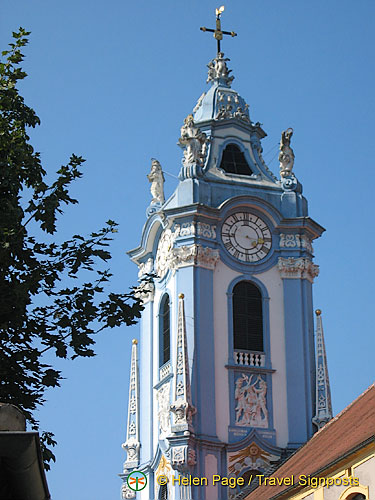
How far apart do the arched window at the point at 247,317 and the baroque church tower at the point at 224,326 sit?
0.10 ft

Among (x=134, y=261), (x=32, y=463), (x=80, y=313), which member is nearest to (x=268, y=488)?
(x=134, y=261)

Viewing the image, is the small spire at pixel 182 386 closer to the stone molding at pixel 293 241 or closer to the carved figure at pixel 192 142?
the stone molding at pixel 293 241

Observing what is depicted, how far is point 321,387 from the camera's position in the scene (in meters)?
29.2

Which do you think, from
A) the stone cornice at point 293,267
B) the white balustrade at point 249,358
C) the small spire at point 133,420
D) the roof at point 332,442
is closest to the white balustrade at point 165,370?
the small spire at point 133,420

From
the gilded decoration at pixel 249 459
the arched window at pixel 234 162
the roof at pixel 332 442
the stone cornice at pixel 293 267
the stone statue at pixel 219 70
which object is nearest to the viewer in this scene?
the roof at pixel 332 442

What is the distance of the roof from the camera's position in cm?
1922

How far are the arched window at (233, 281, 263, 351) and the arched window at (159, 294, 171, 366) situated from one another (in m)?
2.15

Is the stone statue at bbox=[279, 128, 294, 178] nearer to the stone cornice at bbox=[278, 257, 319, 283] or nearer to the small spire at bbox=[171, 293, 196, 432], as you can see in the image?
the stone cornice at bbox=[278, 257, 319, 283]

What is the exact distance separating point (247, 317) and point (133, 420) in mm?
5050

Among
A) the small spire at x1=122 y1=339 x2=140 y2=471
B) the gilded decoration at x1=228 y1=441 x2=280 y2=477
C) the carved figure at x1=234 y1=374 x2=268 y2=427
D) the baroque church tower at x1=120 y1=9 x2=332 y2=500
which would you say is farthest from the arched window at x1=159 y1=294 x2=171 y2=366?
the gilded decoration at x1=228 y1=441 x2=280 y2=477

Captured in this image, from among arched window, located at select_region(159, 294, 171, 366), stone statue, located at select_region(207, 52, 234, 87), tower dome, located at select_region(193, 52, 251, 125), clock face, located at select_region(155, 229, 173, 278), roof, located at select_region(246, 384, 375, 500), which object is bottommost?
roof, located at select_region(246, 384, 375, 500)

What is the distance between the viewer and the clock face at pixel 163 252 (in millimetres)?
30141

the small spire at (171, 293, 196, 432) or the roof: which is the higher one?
the small spire at (171, 293, 196, 432)

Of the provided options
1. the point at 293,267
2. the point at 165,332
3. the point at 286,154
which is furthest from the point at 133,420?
the point at 286,154
